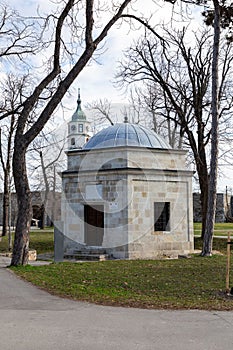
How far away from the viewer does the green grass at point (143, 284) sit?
8.87m

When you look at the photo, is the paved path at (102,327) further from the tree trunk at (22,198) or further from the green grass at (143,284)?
the tree trunk at (22,198)

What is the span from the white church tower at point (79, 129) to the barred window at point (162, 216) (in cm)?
1993

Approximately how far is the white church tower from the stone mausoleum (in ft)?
61.0

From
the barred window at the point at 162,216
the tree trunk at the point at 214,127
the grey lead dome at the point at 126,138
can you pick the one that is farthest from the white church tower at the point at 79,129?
the tree trunk at the point at 214,127

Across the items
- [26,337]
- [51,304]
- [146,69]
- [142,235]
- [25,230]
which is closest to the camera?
[26,337]

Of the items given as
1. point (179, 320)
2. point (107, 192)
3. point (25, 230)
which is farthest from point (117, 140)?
point (179, 320)

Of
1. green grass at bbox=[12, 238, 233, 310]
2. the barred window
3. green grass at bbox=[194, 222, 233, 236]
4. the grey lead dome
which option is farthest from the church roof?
green grass at bbox=[12, 238, 233, 310]

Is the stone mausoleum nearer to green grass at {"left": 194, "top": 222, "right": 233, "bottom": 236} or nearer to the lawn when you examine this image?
the lawn

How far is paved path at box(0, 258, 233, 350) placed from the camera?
588cm

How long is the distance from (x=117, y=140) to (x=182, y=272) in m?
10.2

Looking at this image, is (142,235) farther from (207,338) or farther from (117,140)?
(207,338)

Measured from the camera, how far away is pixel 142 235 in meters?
20.5

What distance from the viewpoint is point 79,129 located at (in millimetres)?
47000

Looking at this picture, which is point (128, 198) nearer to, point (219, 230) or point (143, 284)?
point (143, 284)
